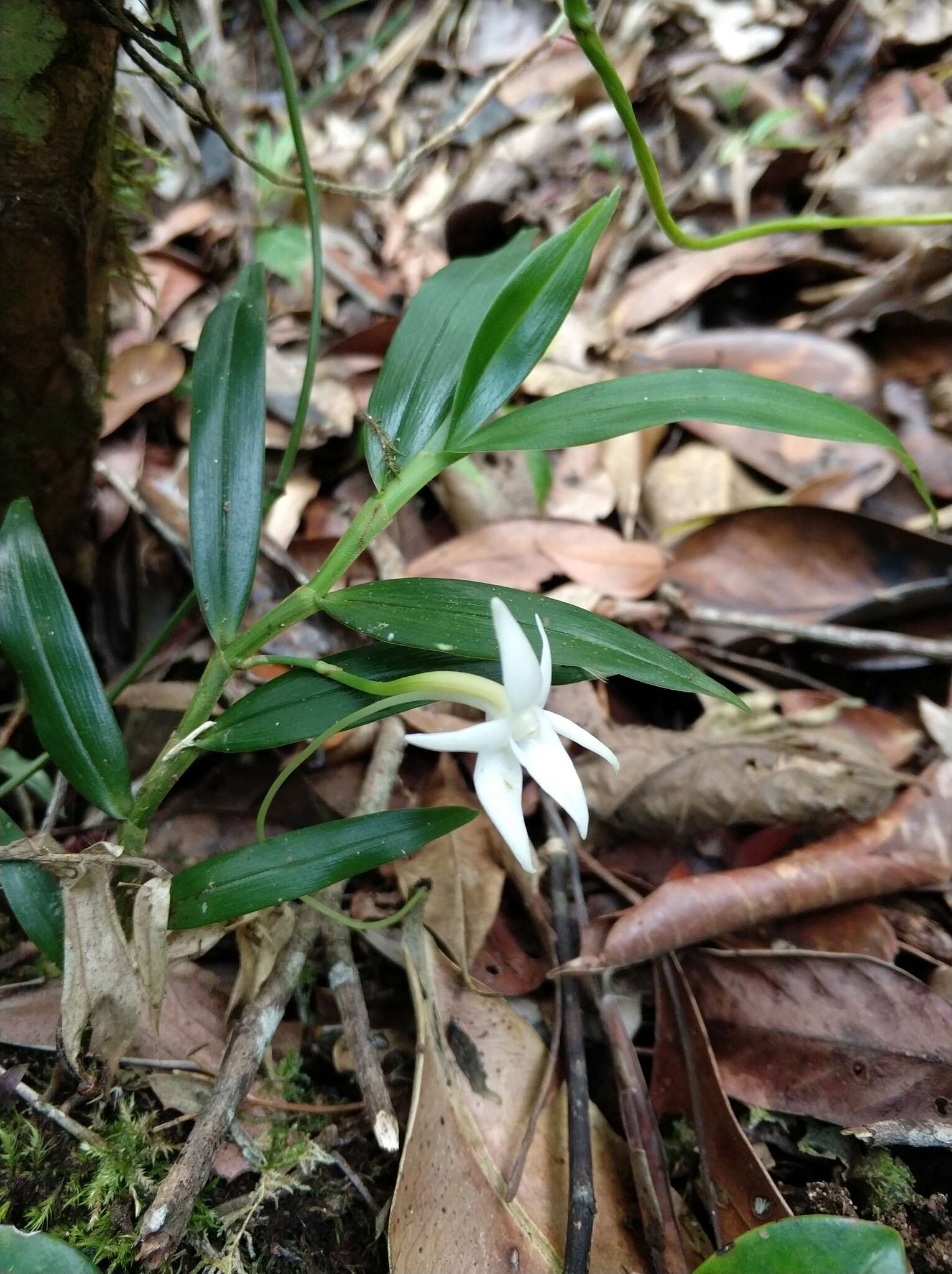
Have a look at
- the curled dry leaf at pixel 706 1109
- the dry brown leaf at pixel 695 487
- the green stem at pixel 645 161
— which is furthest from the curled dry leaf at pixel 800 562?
the curled dry leaf at pixel 706 1109

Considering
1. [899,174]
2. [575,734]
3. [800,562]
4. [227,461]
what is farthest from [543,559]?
[899,174]

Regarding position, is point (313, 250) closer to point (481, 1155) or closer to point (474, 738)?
point (474, 738)

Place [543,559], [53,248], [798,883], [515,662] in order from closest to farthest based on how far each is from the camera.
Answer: [515,662]
[53,248]
[798,883]
[543,559]

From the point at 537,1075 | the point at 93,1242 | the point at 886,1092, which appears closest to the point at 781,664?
the point at 886,1092

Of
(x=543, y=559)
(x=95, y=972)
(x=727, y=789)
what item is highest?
(x=95, y=972)

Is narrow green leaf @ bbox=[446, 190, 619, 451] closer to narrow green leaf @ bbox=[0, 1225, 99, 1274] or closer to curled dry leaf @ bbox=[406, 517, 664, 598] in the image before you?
curled dry leaf @ bbox=[406, 517, 664, 598]

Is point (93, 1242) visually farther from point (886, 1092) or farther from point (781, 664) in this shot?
point (781, 664)

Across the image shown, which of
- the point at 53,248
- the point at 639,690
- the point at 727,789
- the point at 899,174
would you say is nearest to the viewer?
the point at 53,248
